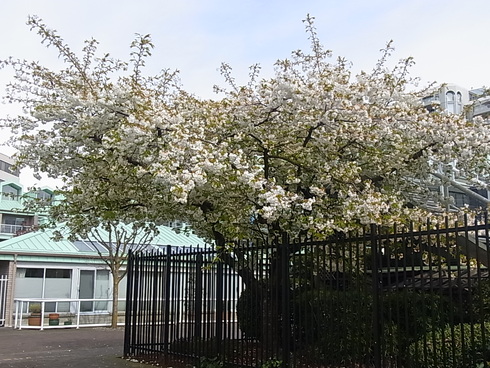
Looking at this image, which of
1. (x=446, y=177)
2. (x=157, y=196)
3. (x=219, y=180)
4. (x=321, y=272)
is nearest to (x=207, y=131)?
(x=219, y=180)

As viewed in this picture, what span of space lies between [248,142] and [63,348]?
26.3 ft

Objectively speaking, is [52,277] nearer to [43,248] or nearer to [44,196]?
[43,248]

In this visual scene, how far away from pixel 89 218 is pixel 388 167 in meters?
6.51

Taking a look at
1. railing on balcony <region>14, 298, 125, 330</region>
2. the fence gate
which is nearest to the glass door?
railing on balcony <region>14, 298, 125, 330</region>

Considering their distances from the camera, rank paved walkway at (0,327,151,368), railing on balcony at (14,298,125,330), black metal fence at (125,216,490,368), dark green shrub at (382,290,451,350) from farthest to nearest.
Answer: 1. railing on balcony at (14,298,125,330)
2. paved walkway at (0,327,151,368)
3. black metal fence at (125,216,490,368)
4. dark green shrub at (382,290,451,350)

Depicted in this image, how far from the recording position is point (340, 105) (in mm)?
8289

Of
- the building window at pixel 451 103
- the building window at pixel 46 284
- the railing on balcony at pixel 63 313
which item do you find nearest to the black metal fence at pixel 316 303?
the railing on balcony at pixel 63 313

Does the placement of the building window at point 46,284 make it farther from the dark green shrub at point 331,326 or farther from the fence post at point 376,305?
the fence post at point 376,305

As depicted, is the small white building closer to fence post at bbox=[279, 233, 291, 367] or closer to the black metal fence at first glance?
the black metal fence

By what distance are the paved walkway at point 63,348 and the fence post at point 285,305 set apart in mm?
3658

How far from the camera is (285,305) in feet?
26.1

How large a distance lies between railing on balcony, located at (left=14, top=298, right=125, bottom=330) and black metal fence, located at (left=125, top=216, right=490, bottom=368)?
9.28 m

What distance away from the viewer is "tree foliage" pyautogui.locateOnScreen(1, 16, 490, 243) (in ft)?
26.4

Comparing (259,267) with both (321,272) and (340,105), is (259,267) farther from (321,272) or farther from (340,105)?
(340,105)
